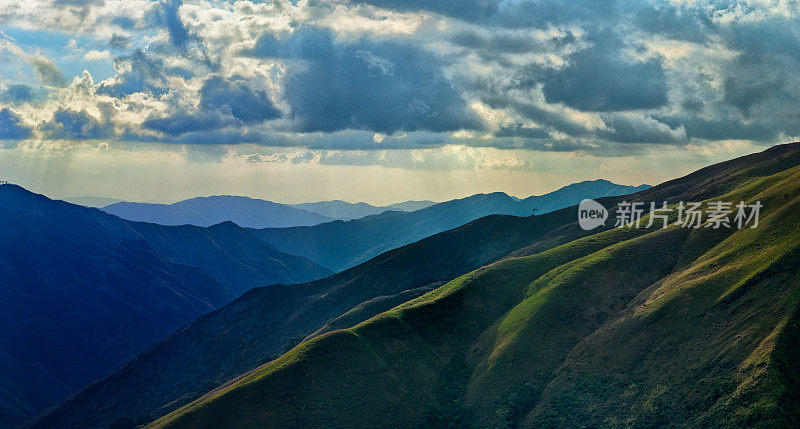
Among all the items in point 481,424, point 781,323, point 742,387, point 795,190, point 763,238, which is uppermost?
point 795,190

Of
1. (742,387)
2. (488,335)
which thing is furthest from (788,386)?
(488,335)

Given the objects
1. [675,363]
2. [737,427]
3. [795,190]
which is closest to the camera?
[737,427]

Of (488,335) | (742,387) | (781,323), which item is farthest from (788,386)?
(488,335)

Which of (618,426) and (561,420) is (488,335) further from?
(618,426)

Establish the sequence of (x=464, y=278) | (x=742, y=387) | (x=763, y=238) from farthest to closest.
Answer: (x=464, y=278), (x=763, y=238), (x=742, y=387)

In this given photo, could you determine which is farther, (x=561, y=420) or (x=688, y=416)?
(x=561, y=420)

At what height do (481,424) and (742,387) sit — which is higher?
(742,387)
